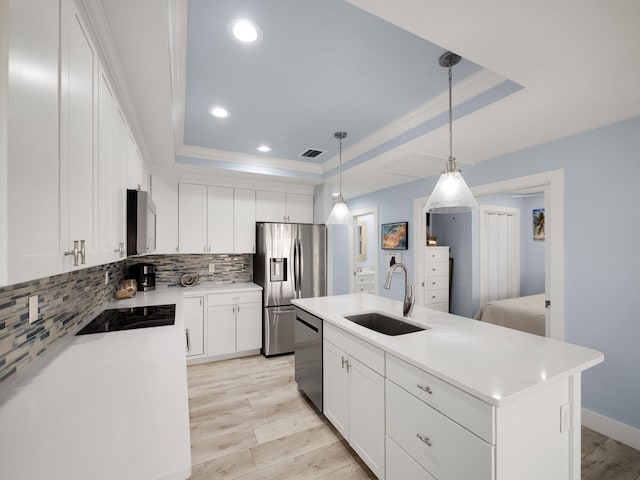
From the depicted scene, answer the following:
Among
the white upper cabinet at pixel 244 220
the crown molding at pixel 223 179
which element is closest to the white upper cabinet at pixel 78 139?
the crown molding at pixel 223 179

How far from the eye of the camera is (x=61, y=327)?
1603 mm

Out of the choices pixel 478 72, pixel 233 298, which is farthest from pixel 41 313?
pixel 478 72

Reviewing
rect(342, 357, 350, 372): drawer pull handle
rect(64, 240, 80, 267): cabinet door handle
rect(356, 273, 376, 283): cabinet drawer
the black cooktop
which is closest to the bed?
rect(356, 273, 376, 283): cabinet drawer

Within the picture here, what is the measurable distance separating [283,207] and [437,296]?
116 inches

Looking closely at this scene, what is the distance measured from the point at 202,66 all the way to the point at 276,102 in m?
0.61

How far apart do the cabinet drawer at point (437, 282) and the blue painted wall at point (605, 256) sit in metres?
2.34

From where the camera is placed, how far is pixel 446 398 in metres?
1.24

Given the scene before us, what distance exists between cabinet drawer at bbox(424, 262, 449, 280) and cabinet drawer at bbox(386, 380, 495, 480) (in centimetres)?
349

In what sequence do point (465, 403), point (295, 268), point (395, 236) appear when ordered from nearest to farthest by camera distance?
point (465, 403) < point (295, 268) < point (395, 236)

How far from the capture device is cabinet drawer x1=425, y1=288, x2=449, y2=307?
4660mm

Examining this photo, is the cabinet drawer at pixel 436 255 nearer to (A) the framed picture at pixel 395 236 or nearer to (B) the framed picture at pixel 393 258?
(B) the framed picture at pixel 393 258

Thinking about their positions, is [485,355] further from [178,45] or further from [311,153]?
[311,153]

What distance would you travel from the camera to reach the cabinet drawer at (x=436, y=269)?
477 cm

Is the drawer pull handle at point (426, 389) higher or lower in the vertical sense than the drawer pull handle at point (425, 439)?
higher
